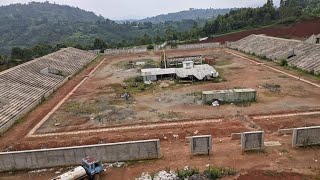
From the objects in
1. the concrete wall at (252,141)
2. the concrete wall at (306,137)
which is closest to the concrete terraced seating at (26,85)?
the concrete wall at (252,141)

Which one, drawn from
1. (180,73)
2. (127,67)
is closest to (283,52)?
(180,73)

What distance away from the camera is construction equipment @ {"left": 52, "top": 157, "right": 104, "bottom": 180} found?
1362cm

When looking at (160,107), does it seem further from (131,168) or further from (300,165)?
(300,165)

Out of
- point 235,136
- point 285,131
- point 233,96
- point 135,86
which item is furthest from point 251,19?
point 235,136

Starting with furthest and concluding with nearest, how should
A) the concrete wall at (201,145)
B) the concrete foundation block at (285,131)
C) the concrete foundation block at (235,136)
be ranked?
the concrete foundation block at (285,131) → the concrete foundation block at (235,136) → the concrete wall at (201,145)

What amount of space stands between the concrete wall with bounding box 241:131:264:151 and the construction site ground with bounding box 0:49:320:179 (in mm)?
430

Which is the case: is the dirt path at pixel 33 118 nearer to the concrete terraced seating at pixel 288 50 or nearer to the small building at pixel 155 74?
the small building at pixel 155 74

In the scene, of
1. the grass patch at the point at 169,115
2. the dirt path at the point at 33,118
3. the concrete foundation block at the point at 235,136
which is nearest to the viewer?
the concrete foundation block at the point at 235,136

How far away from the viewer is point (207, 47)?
208ft

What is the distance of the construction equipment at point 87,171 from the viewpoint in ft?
44.7

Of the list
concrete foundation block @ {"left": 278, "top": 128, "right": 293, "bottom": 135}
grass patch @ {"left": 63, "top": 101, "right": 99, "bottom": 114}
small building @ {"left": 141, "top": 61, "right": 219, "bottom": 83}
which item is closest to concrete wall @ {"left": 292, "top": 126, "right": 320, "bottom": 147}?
concrete foundation block @ {"left": 278, "top": 128, "right": 293, "bottom": 135}

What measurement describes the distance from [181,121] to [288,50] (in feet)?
86.7

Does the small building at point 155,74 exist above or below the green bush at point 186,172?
above

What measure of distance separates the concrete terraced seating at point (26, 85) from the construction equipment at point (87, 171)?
9.45 meters
